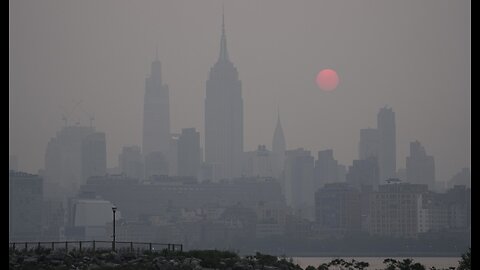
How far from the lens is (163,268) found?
3491 centimetres

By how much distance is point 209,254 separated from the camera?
38312 millimetres
